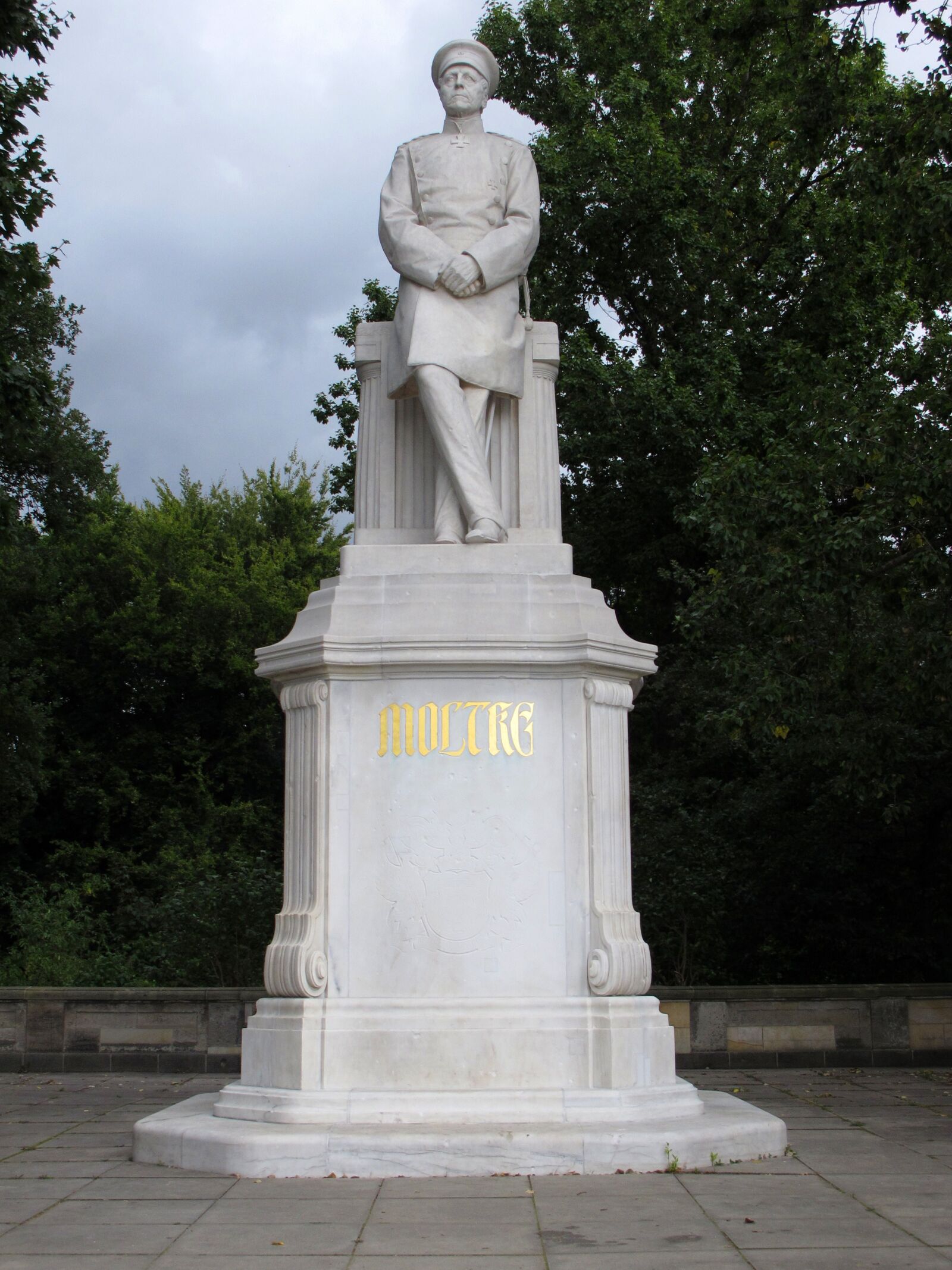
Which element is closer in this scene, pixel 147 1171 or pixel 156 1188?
pixel 156 1188

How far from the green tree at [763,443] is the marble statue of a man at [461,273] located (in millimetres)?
4731

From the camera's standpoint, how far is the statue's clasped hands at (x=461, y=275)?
8.22 meters

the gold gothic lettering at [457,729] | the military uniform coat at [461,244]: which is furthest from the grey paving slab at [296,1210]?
the military uniform coat at [461,244]

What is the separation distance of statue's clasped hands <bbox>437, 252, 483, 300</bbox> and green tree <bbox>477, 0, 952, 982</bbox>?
205 inches

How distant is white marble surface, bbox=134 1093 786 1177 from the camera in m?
6.29

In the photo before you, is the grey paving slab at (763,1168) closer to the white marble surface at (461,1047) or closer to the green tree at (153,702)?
the white marble surface at (461,1047)

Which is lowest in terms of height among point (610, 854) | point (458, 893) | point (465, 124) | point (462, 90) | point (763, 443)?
point (458, 893)

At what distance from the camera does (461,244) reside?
8.52 metres

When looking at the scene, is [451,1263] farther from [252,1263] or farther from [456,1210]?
[456,1210]

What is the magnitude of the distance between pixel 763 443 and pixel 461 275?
13.5 metres

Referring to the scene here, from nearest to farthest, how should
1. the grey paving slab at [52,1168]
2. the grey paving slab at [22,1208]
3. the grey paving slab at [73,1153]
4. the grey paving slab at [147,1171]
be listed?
the grey paving slab at [22,1208] < the grey paving slab at [147,1171] < the grey paving slab at [52,1168] < the grey paving slab at [73,1153]

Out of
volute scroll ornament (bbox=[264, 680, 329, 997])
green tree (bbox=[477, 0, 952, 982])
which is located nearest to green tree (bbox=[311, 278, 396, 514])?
green tree (bbox=[477, 0, 952, 982])

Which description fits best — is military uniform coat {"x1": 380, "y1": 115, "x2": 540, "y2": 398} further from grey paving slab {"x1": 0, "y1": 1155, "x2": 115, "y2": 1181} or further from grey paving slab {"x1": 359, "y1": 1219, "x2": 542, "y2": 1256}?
grey paving slab {"x1": 359, "y1": 1219, "x2": 542, "y2": 1256}

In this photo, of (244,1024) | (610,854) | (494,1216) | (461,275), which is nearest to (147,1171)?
(494,1216)
